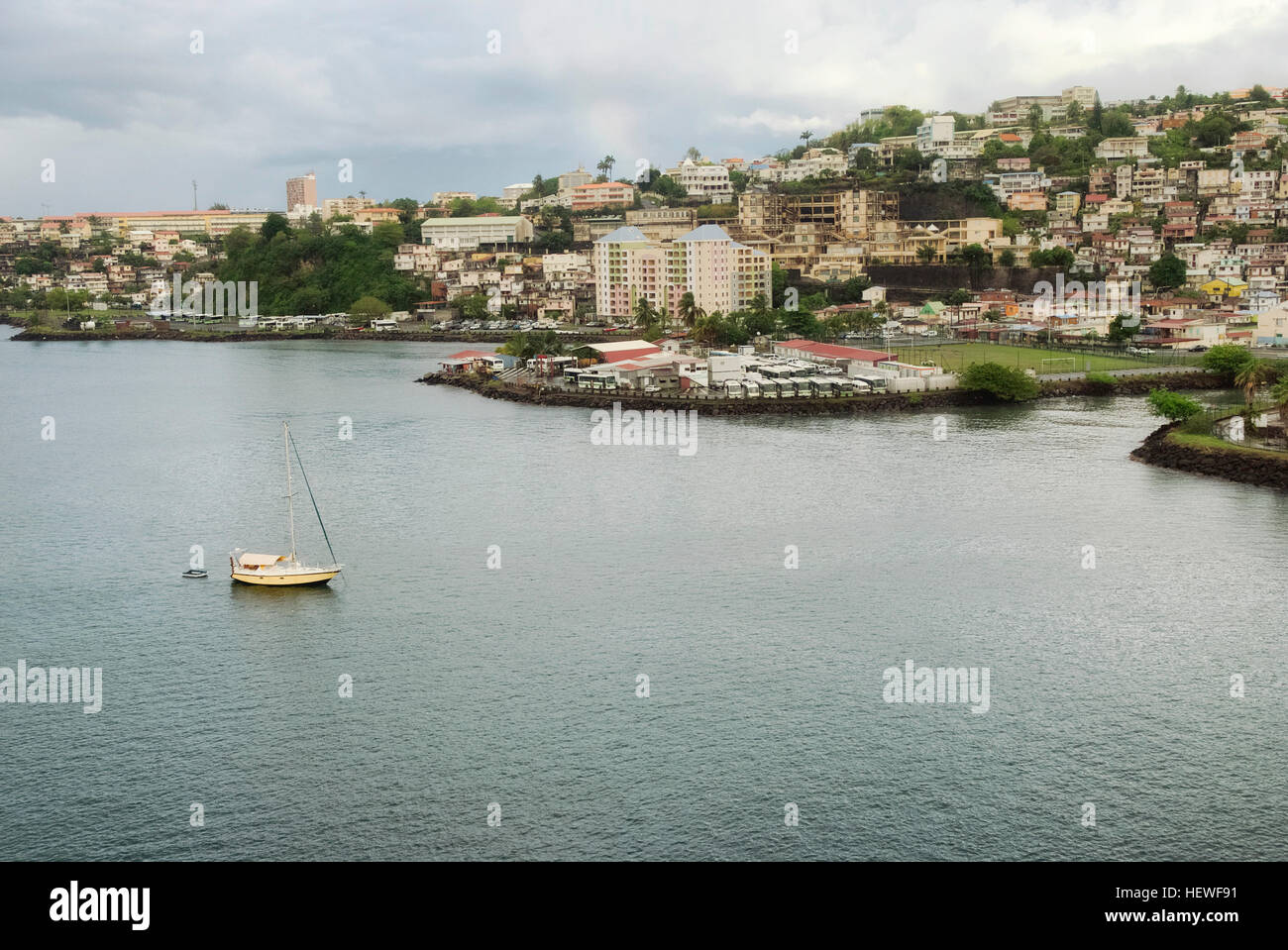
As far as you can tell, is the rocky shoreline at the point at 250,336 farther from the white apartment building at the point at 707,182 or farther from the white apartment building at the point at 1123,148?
the white apartment building at the point at 1123,148

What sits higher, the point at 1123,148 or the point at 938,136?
the point at 938,136

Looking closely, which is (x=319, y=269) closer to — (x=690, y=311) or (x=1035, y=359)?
(x=690, y=311)

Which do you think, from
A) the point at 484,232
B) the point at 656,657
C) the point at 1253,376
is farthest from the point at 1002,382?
the point at 484,232

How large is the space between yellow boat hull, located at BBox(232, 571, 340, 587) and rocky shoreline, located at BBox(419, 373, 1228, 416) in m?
6.53

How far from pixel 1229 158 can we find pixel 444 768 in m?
27.6

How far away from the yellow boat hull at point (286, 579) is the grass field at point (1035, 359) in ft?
29.8

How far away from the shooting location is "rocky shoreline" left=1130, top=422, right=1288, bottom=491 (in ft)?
27.9

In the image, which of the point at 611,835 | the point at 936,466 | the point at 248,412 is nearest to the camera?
the point at 611,835

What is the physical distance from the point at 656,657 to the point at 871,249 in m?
19.2

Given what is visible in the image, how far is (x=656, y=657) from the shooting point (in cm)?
549

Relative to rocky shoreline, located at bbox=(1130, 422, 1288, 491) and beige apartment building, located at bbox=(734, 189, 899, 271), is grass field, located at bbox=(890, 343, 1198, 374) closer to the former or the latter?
rocky shoreline, located at bbox=(1130, 422, 1288, 491)

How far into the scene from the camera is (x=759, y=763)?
446 centimetres
